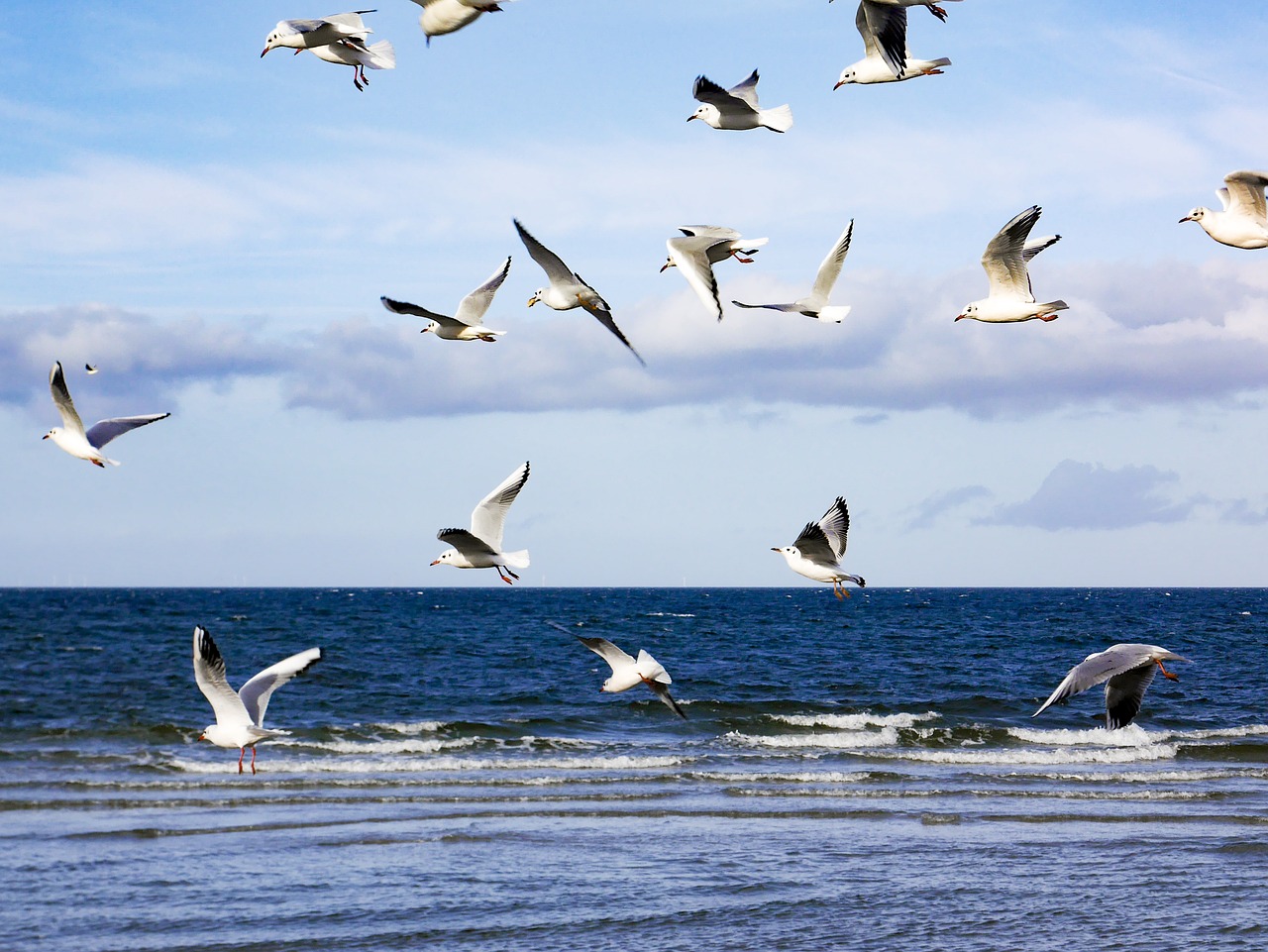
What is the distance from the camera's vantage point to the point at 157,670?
1438 inches

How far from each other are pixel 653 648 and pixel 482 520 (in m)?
37.7

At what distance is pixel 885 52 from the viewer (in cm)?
1138

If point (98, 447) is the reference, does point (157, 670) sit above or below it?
below

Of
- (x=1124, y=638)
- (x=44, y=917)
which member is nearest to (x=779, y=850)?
(x=44, y=917)

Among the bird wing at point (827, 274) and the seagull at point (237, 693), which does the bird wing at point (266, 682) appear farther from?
the bird wing at point (827, 274)

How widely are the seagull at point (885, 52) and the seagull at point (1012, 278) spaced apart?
163 centimetres

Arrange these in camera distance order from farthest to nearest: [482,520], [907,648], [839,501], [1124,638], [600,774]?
[1124,638]
[907,648]
[600,774]
[839,501]
[482,520]

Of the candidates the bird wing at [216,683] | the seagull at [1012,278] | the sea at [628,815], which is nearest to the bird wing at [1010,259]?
the seagull at [1012,278]

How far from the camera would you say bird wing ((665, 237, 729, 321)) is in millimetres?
10500

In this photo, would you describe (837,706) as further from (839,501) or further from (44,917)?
Answer: (44,917)

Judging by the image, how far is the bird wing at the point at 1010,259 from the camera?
1219 centimetres

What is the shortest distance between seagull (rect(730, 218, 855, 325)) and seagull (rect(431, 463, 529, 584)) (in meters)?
2.68

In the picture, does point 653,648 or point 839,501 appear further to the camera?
point 653,648

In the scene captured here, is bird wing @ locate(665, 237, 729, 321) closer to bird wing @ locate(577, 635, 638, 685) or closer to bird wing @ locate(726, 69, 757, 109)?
bird wing @ locate(726, 69, 757, 109)
